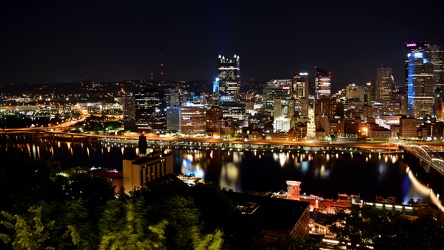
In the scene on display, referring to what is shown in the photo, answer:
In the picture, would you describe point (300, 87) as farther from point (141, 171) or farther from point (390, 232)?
Answer: point (390, 232)

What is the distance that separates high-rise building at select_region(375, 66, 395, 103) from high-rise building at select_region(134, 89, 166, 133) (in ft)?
65.2

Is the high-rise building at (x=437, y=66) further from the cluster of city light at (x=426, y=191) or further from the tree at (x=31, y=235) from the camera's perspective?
the tree at (x=31, y=235)

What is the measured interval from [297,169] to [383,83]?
2667 centimetres

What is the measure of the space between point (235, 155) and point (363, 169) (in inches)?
176

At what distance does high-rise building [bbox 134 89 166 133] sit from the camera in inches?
899

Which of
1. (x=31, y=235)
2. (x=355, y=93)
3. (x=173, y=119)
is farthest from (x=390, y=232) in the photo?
(x=355, y=93)

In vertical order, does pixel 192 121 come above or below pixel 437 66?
below

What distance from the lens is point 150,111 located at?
23.3m

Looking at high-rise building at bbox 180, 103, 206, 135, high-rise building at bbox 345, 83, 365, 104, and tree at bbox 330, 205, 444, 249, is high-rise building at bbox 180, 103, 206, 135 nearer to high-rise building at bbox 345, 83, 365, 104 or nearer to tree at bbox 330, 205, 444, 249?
tree at bbox 330, 205, 444, 249

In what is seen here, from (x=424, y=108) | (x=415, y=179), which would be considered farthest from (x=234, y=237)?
(x=424, y=108)

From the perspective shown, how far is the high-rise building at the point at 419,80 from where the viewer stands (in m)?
28.7

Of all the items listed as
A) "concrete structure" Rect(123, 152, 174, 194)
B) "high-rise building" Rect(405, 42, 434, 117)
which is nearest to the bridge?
"concrete structure" Rect(123, 152, 174, 194)

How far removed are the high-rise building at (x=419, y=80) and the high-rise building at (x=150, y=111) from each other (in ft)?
58.7

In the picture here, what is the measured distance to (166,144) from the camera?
1678cm
